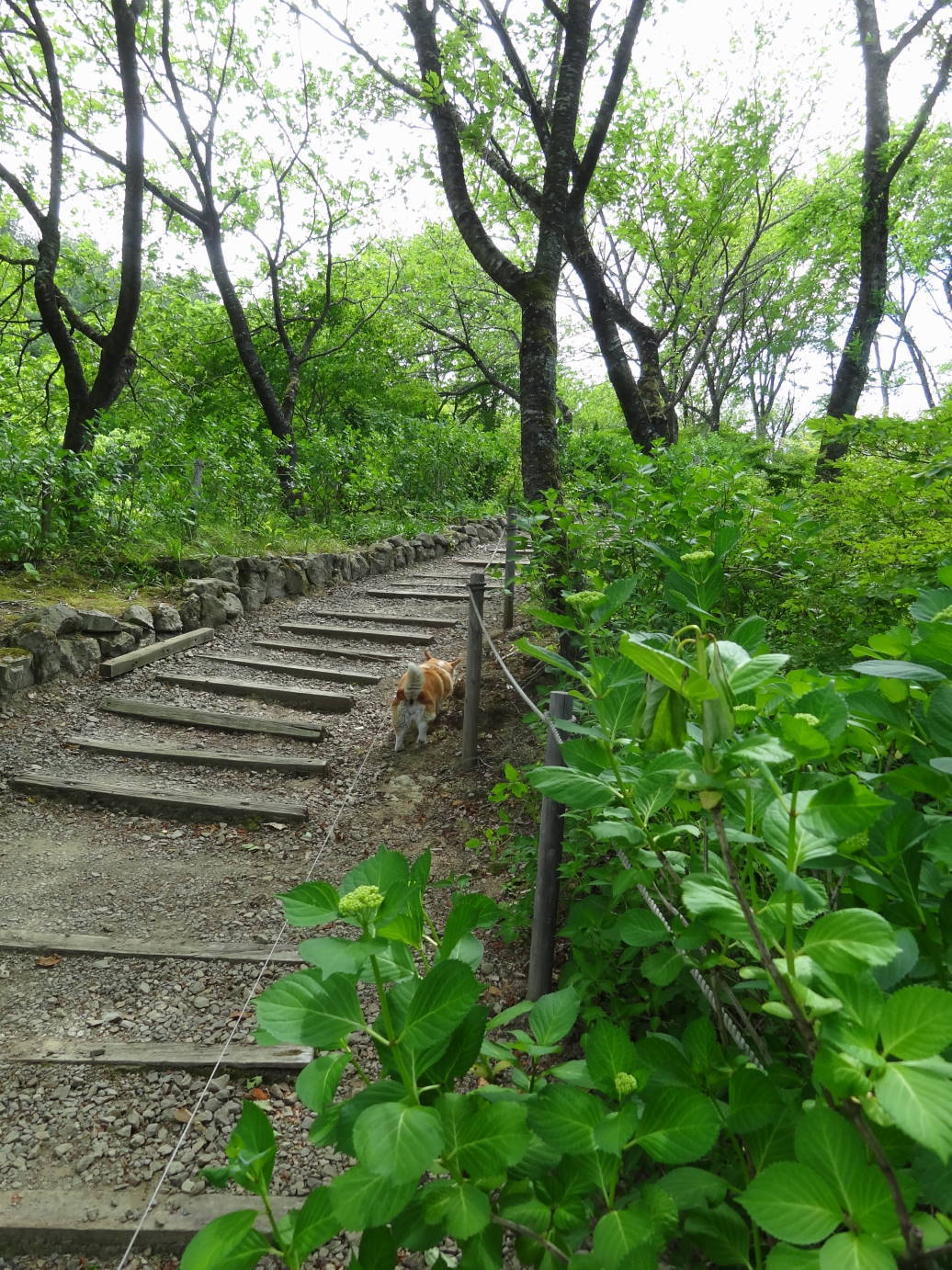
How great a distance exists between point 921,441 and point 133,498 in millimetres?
6408

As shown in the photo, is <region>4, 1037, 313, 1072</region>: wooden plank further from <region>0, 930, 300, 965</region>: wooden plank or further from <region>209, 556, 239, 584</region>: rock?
<region>209, 556, 239, 584</region>: rock

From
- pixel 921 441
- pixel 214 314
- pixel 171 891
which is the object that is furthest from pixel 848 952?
pixel 214 314

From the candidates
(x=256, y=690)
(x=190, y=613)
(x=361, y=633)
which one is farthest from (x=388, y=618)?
(x=256, y=690)

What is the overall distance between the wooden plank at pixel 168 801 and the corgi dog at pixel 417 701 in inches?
36.3

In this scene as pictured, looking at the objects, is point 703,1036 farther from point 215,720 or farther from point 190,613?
point 190,613

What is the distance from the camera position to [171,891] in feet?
10.8

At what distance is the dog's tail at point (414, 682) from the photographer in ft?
14.6

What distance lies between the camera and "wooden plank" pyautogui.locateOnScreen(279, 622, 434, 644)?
22.3 ft

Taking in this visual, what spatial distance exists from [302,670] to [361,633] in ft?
3.58

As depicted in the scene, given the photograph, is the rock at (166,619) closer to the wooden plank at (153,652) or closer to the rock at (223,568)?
the wooden plank at (153,652)

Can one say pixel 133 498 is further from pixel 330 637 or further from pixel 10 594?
pixel 330 637

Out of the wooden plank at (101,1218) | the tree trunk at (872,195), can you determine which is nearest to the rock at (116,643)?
the wooden plank at (101,1218)

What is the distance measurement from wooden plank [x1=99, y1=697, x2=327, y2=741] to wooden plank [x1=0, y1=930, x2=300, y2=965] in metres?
2.03

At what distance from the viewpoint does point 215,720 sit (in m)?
4.88
